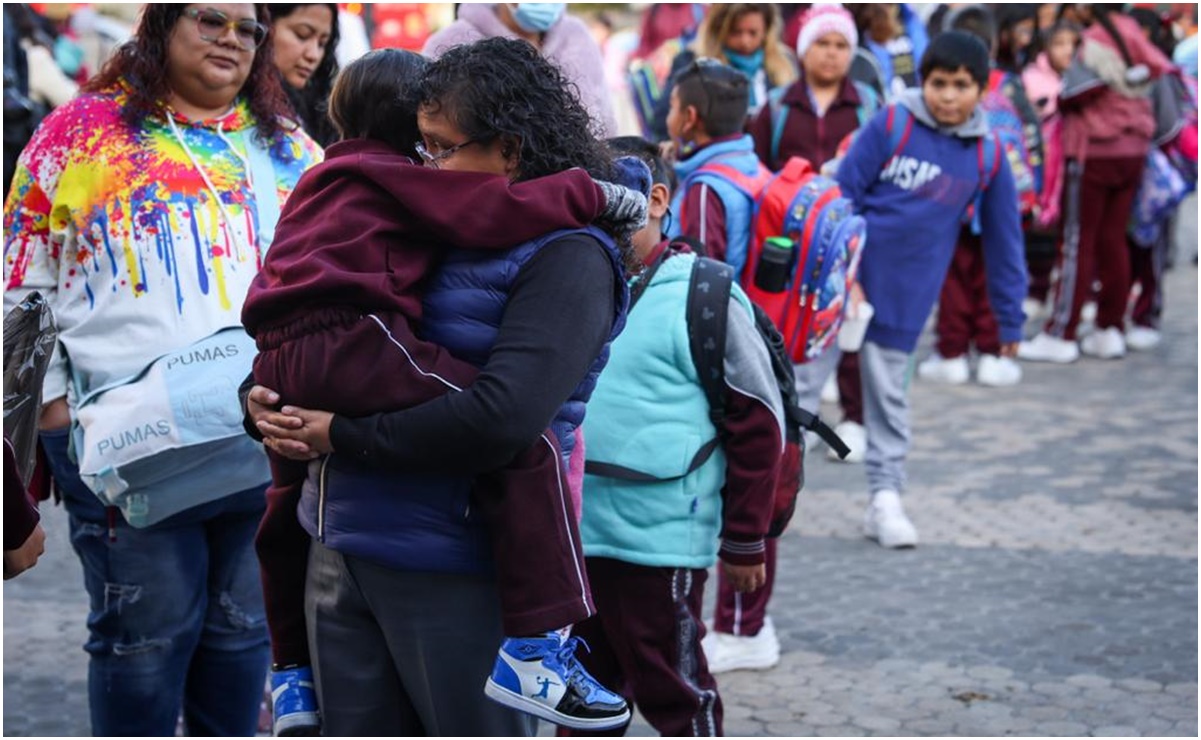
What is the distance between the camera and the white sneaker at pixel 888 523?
6.31 meters

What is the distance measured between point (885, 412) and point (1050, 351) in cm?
445

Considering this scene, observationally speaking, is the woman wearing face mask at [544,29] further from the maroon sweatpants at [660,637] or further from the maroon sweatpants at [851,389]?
the maroon sweatpants at [851,389]

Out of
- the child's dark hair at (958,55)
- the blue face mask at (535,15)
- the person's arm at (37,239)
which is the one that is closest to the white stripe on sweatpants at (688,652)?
the person's arm at (37,239)

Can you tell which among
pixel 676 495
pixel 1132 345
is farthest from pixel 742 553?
pixel 1132 345

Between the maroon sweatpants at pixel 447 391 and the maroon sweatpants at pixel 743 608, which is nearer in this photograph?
the maroon sweatpants at pixel 447 391

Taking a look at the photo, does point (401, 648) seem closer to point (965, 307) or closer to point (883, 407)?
point (883, 407)

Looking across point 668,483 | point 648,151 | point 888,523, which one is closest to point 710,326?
point 668,483

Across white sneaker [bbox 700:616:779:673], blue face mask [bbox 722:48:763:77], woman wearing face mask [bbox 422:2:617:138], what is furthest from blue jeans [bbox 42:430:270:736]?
blue face mask [bbox 722:48:763:77]

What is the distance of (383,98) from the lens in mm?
2754

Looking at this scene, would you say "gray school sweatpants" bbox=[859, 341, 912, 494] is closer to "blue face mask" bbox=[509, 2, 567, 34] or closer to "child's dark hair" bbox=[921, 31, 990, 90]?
"child's dark hair" bbox=[921, 31, 990, 90]

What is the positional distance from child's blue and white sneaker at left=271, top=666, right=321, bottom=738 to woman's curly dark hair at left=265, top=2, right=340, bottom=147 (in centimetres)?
206

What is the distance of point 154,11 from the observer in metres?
3.74

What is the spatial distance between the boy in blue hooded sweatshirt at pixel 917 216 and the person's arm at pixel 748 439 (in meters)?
2.66

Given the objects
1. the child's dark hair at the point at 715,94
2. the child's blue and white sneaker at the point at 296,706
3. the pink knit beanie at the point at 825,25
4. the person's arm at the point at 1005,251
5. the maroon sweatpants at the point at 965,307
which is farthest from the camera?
the maroon sweatpants at the point at 965,307
